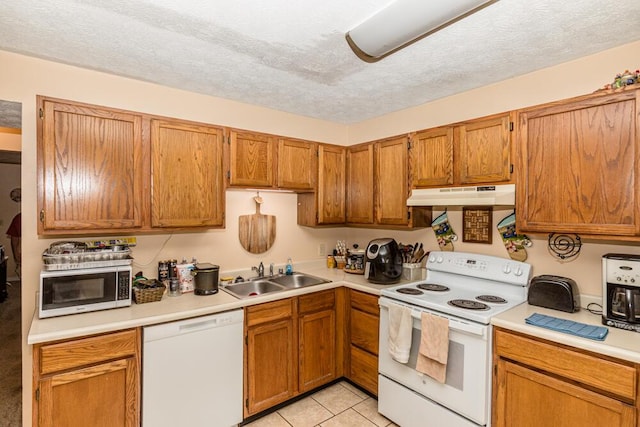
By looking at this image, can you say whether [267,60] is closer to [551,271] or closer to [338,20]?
[338,20]

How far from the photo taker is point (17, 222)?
19.7ft

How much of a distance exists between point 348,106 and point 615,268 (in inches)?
88.1

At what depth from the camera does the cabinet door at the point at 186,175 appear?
226 cm

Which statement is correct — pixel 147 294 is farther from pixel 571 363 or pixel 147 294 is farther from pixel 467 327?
pixel 571 363

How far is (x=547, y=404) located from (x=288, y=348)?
166 cm

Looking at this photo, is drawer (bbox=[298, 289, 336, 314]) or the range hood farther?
drawer (bbox=[298, 289, 336, 314])

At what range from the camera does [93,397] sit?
179cm

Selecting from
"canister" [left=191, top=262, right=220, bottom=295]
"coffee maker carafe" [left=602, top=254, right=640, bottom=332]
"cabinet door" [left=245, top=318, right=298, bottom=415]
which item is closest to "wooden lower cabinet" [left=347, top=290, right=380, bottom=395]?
"cabinet door" [left=245, top=318, right=298, bottom=415]

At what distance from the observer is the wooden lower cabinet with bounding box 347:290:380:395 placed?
2617mm

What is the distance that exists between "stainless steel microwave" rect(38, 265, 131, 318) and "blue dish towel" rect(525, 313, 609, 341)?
2.42m

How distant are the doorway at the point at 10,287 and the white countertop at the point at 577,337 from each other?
129 inches

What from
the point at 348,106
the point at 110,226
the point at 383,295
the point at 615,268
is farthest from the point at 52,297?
the point at 615,268

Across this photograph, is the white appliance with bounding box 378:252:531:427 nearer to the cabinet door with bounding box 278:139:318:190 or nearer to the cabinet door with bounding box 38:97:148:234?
the cabinet door with bounding box 278:139:318:190

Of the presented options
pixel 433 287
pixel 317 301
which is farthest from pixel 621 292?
pixel 317 301
